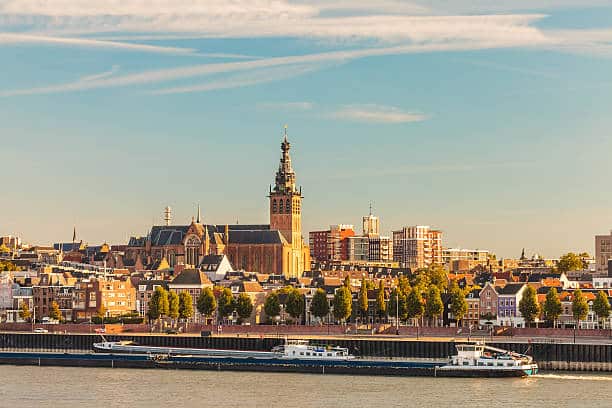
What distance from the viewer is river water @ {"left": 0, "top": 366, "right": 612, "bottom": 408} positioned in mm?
75938

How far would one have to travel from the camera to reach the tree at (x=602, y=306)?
400 ft

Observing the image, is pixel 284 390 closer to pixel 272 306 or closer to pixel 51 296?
pixel 272 306

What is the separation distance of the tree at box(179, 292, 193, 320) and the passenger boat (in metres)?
46.5

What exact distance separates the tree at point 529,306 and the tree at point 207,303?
30055 mm

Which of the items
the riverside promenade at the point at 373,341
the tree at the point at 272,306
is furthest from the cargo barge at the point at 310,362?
the tree at the point at 272,306

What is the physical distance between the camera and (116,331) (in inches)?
4897

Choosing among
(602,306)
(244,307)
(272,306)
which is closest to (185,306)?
(244,307)

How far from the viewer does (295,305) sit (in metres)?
134

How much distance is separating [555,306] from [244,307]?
30460 millimetres

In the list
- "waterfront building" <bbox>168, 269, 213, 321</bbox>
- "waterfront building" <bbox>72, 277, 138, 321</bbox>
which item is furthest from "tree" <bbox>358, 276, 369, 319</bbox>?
"waterfront building" <bbox>72, 277, 138, 321</bbox>

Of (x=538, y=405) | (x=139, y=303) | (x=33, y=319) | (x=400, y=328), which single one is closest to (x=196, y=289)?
(x=139, y=303)

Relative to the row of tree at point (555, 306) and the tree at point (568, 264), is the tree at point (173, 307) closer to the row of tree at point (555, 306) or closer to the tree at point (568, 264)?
the row of tree at point (555, 306)

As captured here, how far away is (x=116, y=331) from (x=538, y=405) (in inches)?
2281

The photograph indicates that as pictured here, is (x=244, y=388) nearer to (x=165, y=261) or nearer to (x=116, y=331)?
(x=116, y=331)
